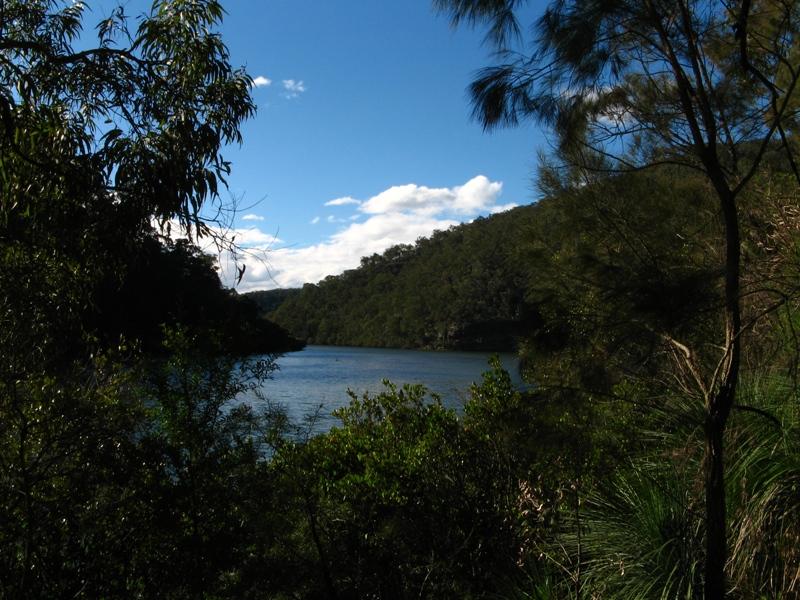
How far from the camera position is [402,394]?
522 centimetres

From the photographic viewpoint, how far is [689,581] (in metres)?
2.75

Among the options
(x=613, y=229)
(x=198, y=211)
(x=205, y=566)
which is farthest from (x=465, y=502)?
(x=198, y=211)

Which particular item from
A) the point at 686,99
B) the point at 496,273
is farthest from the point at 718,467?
the point at 496,273

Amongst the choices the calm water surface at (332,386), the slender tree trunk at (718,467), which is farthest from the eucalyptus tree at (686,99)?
the calm water surface at (332,386)

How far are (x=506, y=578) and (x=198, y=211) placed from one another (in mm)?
2368

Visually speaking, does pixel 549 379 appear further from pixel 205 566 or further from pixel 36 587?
pixel 36 587

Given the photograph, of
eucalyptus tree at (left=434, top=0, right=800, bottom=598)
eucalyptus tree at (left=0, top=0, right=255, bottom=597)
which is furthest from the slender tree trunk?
eucalyptus tree at (left=0, top=0, right=255, bottom=597)

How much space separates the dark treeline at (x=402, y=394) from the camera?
2818 mm

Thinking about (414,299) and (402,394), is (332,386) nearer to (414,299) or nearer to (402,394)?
(402,394)

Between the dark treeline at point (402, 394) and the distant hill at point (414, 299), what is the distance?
4195 cm

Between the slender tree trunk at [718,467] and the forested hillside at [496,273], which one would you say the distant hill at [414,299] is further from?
the slender tree trunk at [718,467]

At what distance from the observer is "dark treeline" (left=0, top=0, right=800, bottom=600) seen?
282 cm

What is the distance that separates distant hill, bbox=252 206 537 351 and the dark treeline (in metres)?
42.0

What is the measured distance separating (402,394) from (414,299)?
64.7 m
